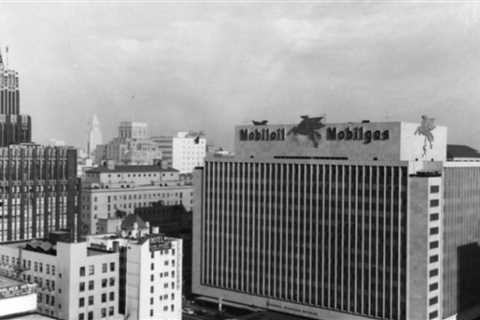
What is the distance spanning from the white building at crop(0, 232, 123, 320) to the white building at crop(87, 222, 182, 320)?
2.72 metres

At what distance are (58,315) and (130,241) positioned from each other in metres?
21.2

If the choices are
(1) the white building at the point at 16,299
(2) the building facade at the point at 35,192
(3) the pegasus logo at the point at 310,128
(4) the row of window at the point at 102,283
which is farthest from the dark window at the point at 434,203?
(2) the building facade at the point at 35,192

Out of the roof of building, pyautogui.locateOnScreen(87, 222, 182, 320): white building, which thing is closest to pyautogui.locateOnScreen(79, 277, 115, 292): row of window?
pyautogui.locateOnScreen(87, 222, 182, 320): white building

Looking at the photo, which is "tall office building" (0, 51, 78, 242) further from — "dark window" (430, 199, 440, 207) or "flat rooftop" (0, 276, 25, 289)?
"dark window" (430, 199, 440, 207)

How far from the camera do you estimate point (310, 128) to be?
520 ft

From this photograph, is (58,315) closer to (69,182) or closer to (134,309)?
(134,309)

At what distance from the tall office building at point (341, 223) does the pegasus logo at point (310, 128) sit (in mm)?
265

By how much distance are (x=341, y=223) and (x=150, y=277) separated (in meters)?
48.1

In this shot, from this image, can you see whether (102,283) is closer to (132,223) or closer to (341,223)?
(132,223)

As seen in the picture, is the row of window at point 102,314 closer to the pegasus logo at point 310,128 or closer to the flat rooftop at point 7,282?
the flat rooftop at point 7,282

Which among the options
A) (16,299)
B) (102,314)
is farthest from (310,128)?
(16,299)

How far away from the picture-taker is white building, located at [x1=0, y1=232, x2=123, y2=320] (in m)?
118

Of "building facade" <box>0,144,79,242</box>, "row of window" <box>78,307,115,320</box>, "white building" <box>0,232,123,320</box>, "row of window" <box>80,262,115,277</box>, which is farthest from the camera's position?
"building facade" <box>0,144,79,242</box>

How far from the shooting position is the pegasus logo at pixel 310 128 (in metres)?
157
